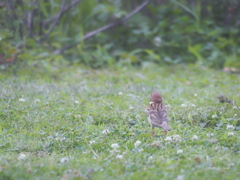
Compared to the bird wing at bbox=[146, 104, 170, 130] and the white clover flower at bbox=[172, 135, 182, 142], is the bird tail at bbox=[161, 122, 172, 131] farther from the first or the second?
the white clover flower at bbox=[172, 135, 182, 142]

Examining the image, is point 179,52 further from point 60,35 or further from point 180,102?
point 180,102

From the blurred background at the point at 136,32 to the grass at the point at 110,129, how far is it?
1.55 metres

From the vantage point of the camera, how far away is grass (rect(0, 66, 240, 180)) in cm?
322

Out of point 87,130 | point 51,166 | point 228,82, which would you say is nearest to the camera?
point 51,166

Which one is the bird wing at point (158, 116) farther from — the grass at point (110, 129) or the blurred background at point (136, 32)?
the blurred background at point (136, 32)

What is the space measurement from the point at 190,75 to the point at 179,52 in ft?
5.54

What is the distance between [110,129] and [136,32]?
532 cm

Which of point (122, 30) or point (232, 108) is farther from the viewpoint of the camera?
point (122, 30)

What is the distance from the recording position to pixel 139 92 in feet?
20.4

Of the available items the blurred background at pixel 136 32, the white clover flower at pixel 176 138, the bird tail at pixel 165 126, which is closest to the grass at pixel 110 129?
the white clover flower at pixel 176 138

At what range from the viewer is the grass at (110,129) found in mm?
3223

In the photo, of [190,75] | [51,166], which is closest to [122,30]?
[190,75]

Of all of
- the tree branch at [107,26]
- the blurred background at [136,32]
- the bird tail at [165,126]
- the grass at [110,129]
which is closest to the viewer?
the grass at [110,129]

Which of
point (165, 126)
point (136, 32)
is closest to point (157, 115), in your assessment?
point (165, 126)
